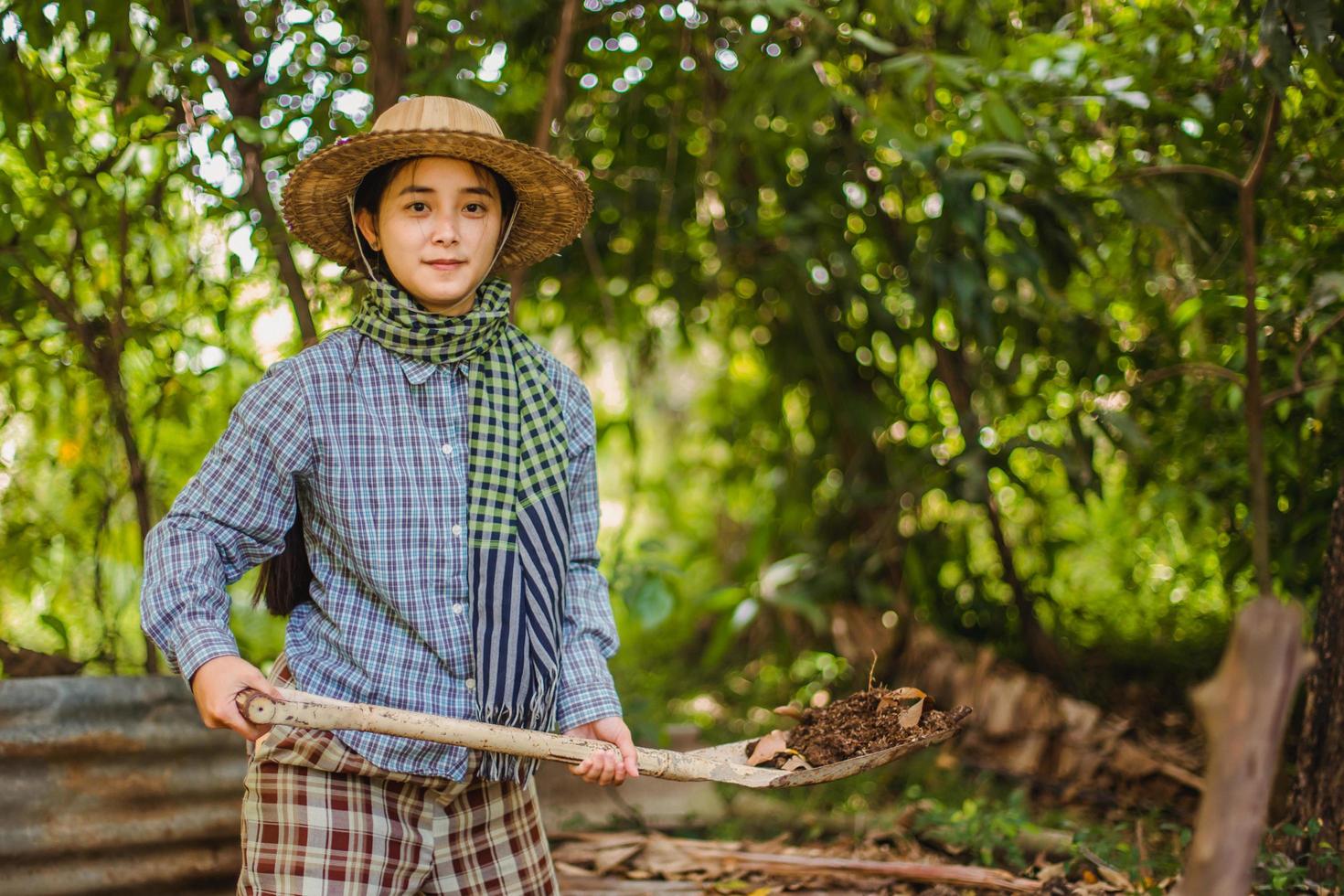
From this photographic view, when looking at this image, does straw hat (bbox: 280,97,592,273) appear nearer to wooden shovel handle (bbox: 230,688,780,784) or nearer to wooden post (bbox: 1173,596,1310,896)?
wooden shovel handle (bbox: 230,688,780,784)

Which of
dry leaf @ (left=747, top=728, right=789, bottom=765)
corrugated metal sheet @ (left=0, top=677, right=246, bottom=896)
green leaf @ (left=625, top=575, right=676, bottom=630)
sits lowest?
corrugated metal sheet @ (left=0, top=677, right=246, bottom=896)

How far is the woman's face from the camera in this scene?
1876 mm

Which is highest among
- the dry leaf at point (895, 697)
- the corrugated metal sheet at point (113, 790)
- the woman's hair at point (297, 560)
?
the woman's hair at point (297, 560)

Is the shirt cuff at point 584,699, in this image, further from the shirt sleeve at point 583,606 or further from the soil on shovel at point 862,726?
the soil on shovel at point 862,726

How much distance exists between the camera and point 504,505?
1845mm

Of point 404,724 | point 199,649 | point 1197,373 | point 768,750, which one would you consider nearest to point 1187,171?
point 1197,373

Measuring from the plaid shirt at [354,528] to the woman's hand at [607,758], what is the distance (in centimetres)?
19

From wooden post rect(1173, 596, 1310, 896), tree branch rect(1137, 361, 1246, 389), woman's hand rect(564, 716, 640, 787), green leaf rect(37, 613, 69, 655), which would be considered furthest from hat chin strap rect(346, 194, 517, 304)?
tree branch rect(1137, 361, 1246, 389)

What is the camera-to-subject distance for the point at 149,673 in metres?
2.61

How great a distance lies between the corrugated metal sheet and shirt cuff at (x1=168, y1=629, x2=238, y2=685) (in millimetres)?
854

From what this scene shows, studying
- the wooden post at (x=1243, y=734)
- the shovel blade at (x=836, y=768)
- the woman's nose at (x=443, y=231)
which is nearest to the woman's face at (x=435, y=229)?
the woman's nose at (x=443, y=231)

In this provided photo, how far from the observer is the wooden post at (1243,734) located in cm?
114

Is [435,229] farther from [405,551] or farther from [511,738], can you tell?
[511,738]

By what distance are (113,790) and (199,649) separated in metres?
0.94
